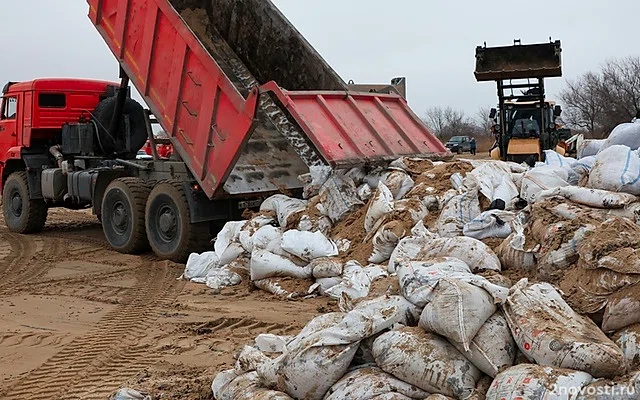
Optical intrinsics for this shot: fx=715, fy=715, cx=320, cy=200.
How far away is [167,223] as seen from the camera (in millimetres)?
7977

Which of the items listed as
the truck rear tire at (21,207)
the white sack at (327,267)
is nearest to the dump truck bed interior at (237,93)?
the white sack at (327,267)

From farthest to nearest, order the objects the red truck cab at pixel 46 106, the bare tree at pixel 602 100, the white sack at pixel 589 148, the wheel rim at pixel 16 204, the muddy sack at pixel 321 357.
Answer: the bare tree at pixel 602 100 < the wheel rim at pixel 16 204 < the red truck cab at pixel 46 106 < the white sack at pixel 589 148 < the muddy sack at pixel 321 357

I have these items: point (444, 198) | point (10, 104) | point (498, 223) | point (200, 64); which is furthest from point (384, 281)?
point (10, 104)

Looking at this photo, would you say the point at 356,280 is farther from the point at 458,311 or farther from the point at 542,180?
the point at 458,311

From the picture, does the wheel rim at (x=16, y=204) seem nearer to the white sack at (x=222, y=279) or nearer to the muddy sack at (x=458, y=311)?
the white sack at (x=222, y=279)

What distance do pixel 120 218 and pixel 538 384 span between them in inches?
268

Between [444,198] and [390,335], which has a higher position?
[444,198]

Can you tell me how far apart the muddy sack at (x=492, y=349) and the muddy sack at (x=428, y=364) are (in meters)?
0.05

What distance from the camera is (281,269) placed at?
20.4 ft

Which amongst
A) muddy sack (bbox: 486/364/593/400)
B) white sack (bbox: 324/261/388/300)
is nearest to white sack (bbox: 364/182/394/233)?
white sack (bbox: 324/261/388/300)

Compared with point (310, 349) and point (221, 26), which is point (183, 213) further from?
point (310, 349)

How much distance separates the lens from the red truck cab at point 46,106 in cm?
1052

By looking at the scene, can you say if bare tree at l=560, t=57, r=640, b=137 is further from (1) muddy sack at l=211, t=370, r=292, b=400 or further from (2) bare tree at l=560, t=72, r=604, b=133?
(1) muddy sack at l=211, t=370, r=292, b=400

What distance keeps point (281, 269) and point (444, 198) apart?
1530 millimetres
